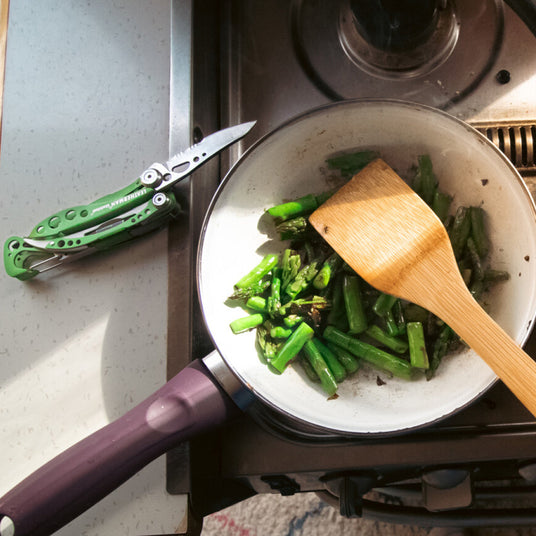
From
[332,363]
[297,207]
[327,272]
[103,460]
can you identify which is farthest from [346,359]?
[103,460]

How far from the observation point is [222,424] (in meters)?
0.72

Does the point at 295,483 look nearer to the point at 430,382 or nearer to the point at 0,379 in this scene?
the point at 430,382

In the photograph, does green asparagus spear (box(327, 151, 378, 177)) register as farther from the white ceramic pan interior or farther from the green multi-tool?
the green multi-tool

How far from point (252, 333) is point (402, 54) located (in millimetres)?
498

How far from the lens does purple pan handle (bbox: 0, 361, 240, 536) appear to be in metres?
0.65

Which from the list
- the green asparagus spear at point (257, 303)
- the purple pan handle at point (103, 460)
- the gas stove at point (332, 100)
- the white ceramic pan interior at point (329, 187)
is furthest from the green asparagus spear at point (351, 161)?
the purple pan handle at point (103, 460)

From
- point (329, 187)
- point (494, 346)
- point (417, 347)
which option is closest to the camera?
point (494, 346)

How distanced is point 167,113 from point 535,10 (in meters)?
0.55

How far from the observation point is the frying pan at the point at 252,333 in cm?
66

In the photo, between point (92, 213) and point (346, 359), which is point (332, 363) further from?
point (92, 213)

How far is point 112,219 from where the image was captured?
820 millimetres

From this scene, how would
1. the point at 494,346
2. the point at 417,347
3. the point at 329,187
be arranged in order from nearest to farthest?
the point at 494,346
the point at 417,347
the point at 329,187

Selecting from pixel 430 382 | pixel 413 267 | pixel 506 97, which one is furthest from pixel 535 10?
pixel 430 382

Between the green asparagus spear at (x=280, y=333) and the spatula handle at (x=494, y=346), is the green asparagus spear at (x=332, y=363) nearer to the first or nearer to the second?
the green asparagus spear at (x=280, y=333)
